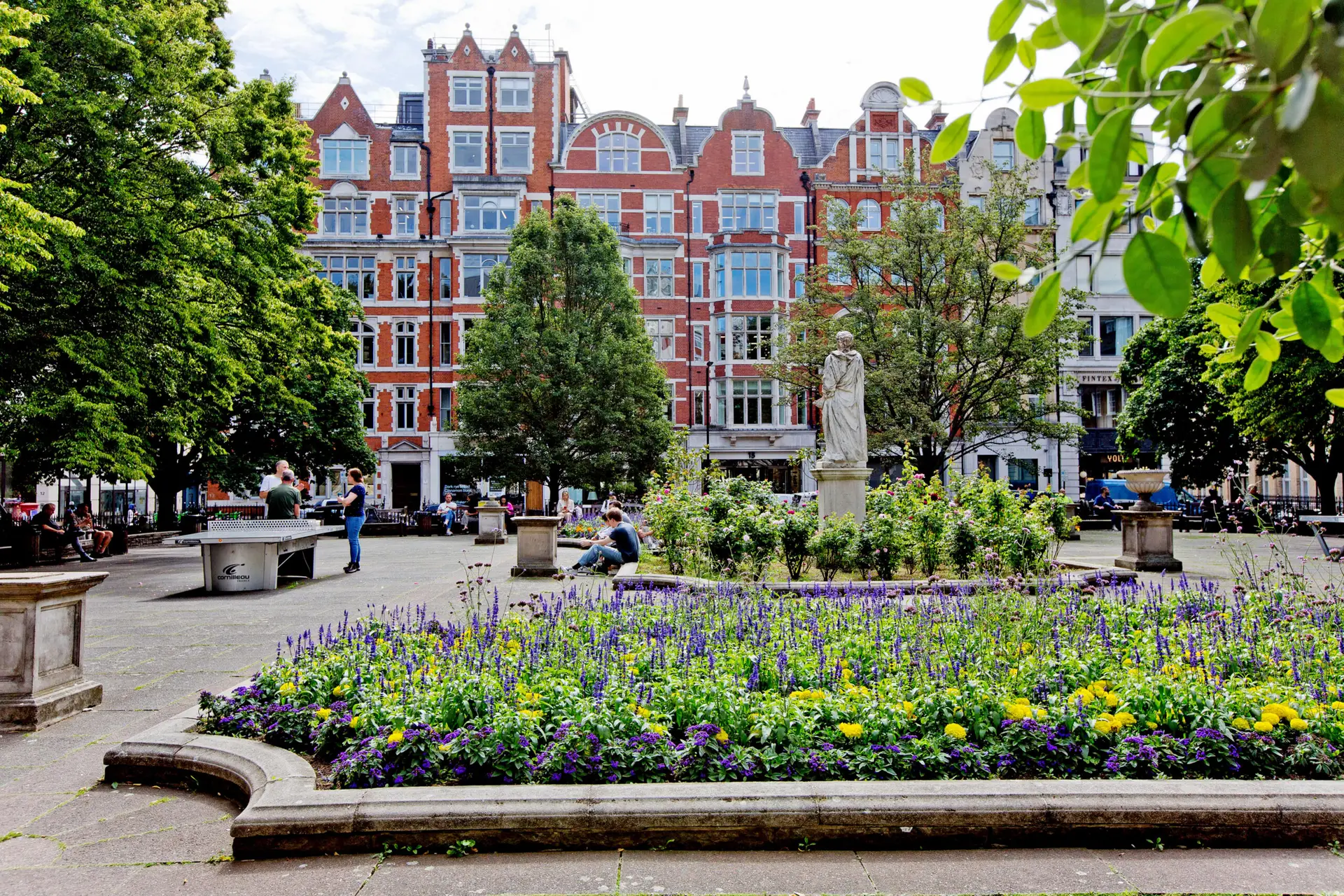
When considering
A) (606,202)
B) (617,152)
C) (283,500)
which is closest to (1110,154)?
(283,500)

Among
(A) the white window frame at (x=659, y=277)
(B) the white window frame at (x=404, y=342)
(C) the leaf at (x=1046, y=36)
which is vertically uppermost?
(A) the white window frame at (x=659, y=277)

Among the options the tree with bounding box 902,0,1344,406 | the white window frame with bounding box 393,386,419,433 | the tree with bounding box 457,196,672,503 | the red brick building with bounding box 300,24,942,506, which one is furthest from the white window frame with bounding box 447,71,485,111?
the tree with bounding box 902,0,1344,406

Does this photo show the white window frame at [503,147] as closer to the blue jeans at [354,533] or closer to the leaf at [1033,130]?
the blue jeans at [354,533]

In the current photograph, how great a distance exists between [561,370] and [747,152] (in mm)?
17138

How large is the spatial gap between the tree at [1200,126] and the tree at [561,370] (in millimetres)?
29885

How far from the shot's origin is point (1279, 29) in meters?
1.00

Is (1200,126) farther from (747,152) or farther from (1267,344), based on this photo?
(747,152)

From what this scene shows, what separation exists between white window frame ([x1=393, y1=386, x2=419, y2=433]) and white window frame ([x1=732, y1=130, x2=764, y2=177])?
1783 cm

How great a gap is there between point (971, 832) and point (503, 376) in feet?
96.7

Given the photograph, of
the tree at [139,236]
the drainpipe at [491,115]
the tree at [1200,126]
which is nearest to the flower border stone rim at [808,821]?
the tree at [1200,126]

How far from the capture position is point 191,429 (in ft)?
65.4

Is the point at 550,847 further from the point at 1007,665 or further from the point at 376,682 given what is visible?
the point at 1007,665

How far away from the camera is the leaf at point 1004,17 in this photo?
1487 mm

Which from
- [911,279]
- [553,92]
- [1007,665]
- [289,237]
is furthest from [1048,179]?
[1007,665]
